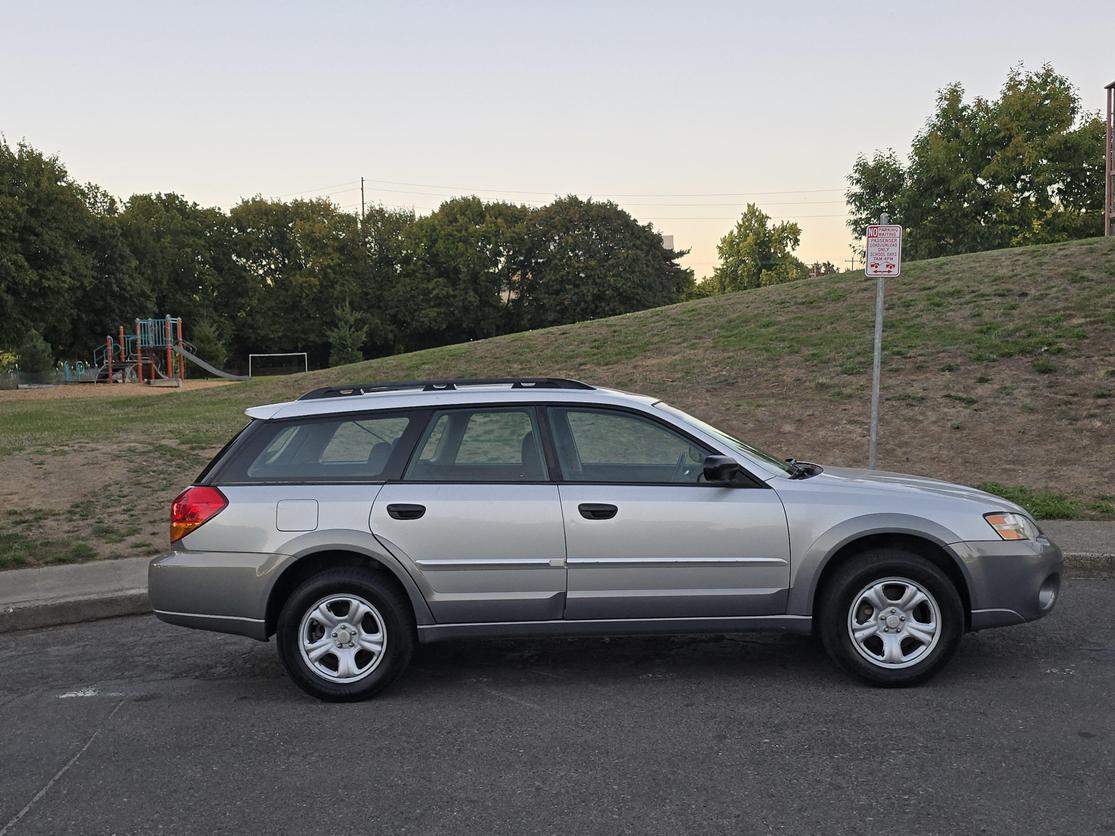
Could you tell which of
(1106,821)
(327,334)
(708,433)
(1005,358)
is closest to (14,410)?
(1005,358)

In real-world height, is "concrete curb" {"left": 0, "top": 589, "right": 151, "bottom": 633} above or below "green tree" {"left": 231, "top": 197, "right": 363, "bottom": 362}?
below

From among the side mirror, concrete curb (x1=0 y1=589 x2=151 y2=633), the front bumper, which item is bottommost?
concrete curb (x1=0 y1=589 x2=151 y2=633)

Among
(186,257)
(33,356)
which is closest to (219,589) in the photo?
(33,356)

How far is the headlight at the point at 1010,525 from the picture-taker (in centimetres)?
498

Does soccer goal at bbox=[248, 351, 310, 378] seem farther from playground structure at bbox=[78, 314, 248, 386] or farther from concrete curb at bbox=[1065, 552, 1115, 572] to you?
concrete curb at bbox=[1065, 552, 1115, 572]

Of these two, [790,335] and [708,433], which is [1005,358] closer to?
[790,335]

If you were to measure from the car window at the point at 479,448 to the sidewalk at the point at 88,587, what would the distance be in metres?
2.91

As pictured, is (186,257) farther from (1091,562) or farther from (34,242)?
(1091,562)

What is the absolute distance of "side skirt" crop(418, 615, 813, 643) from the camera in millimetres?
4941

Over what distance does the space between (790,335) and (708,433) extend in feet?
54.0

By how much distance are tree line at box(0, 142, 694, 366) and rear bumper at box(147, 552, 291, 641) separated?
185ft

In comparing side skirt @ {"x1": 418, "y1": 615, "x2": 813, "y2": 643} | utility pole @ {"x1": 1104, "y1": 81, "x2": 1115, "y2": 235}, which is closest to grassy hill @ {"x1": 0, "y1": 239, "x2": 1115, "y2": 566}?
side skirt @ {"x1": 418, "y1": 615, "x2": 813, "y2": 643}

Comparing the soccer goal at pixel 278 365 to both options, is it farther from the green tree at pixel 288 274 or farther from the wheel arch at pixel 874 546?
the wheel arch at pixel 874 546

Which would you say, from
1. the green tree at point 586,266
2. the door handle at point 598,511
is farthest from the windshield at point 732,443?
the green tree at point 586,266
